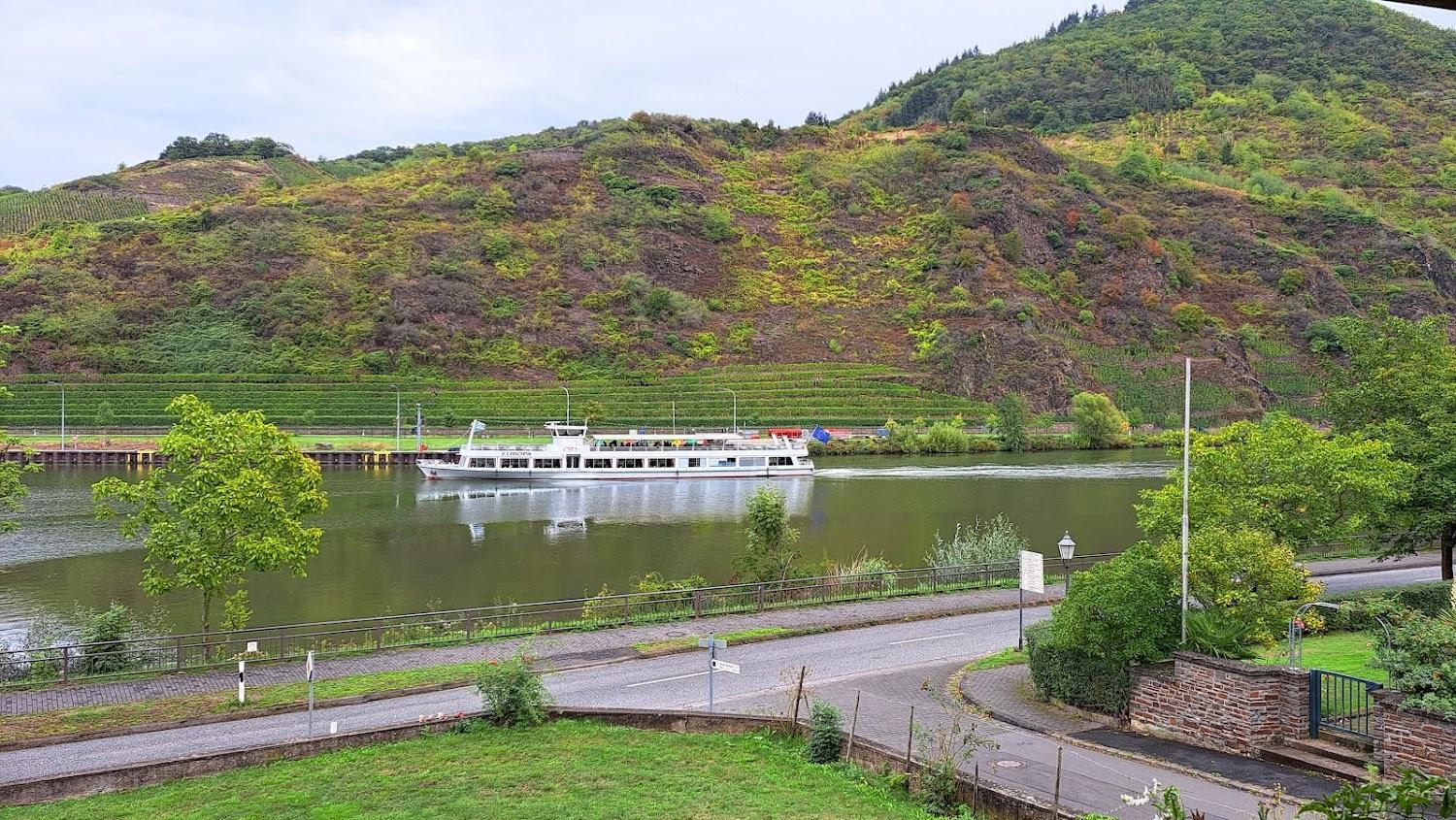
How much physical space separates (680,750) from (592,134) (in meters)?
176

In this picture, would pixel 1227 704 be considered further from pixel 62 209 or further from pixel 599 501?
pixel 62 209

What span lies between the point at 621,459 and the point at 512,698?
63.6 meters

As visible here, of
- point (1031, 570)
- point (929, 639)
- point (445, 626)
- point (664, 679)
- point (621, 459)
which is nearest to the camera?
point (664, 679)

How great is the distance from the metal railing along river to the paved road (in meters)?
3.30

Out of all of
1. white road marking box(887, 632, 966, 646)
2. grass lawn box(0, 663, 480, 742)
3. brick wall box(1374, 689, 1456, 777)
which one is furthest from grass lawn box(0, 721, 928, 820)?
white road marking box(887, 632, 966, 646)

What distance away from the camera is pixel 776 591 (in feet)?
94.0

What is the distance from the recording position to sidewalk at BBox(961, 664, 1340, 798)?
14.1m

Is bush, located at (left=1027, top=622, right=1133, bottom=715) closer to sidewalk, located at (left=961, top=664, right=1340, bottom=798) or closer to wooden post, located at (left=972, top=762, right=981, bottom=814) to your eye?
sidewalk, located at (left=961, top=664, right=1340, bottom=798)

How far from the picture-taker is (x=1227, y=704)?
15.5 meters

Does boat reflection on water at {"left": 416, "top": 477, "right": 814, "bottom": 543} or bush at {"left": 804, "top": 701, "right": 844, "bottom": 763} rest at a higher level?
bush at {"left": 804, "top": 701, "right": 844, "bottom": 763}

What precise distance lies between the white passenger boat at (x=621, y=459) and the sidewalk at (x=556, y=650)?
164ft

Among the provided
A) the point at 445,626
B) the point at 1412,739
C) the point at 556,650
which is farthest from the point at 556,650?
the point at 1412,739

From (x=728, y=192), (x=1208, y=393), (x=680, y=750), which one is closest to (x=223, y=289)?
(x=728, y=192)

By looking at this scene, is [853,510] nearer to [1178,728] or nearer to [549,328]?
[1178,728]
